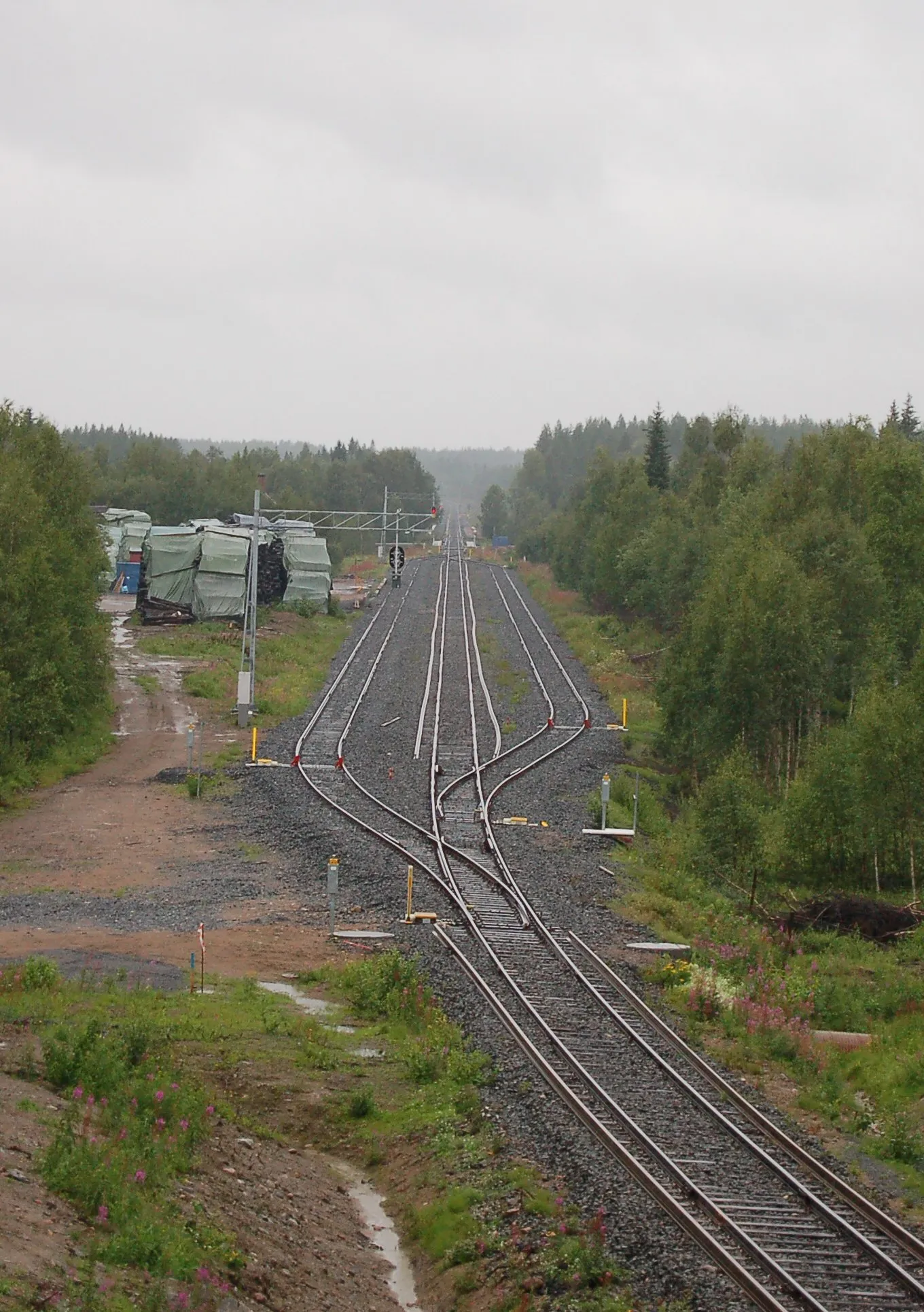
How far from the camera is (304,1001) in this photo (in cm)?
1736

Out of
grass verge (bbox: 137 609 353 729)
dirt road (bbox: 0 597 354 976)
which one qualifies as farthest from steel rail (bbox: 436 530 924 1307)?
grass verge (bbox: 137 609 353 729)

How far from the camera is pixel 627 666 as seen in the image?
51.1 meters

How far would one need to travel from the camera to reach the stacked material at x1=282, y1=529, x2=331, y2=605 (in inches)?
2480

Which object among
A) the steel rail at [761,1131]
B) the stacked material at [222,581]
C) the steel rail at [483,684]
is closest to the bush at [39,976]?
the steel rail at [761,1131]

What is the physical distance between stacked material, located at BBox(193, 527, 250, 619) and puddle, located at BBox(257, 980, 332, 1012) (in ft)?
132

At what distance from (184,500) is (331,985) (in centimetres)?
9138

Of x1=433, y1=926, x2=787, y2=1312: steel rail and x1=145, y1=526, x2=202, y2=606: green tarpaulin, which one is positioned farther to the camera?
x1=145, y1=526, x2=202, y2=606: green tarpaulin

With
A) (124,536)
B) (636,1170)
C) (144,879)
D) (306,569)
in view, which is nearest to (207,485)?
(124,536)

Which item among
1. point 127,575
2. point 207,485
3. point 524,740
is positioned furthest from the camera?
point 207,485

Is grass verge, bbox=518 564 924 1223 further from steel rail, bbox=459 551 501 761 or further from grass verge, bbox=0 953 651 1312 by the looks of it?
steel rail, bbox=459 551 501 761

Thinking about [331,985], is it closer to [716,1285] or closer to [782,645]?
[716,1285]

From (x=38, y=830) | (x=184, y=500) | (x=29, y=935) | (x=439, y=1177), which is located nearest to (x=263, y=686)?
(x=38, y=830)

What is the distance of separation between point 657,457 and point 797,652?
45.0 meters

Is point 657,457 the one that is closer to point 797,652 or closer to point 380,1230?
point 797,652
